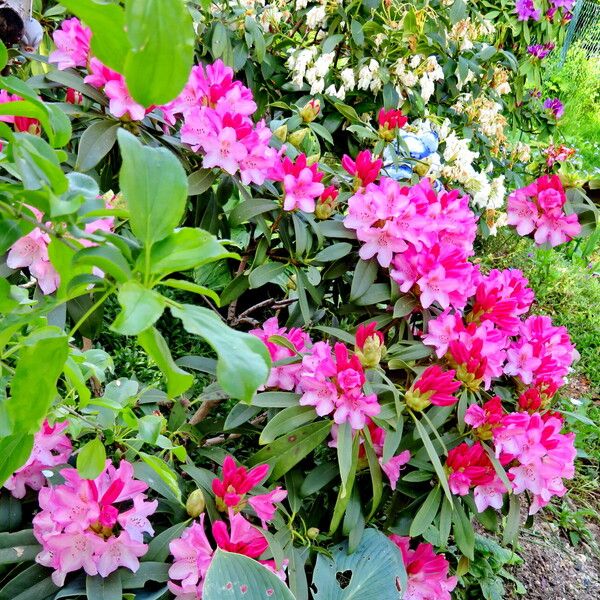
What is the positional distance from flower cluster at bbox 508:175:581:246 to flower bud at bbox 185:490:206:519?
94 centimetres

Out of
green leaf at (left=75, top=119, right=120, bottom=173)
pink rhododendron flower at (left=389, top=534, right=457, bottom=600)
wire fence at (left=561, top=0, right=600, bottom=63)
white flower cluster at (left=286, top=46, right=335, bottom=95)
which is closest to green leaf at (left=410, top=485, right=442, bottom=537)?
pink rhododendron flower at (left=389, top=534, right=457, bottom=600)

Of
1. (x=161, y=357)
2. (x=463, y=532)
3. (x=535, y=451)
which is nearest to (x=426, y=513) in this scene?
(x=463, y=532)

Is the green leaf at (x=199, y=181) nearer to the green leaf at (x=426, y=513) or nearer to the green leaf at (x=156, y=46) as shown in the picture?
the green leaf at (x=426, y=513)

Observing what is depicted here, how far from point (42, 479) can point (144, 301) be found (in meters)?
0.78

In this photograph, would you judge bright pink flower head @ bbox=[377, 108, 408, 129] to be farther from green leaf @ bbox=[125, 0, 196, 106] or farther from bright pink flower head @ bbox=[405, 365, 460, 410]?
green leaf @ bbox=[125, 0, 196, 106]

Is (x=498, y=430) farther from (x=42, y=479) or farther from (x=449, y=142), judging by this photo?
(x=449, y=142)

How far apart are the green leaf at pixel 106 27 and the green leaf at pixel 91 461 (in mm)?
478

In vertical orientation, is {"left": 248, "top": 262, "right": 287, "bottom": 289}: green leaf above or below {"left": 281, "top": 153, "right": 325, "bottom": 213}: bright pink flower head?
below

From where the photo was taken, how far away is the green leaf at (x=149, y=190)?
0.32 metres

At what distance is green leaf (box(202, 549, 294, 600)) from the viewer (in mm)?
825

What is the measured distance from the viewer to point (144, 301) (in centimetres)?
32

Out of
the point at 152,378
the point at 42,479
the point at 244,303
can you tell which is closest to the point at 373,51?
the point at 244,303

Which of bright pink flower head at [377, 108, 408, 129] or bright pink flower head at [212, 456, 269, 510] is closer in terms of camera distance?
bright pink flower head at [212, 456, 269, 510]

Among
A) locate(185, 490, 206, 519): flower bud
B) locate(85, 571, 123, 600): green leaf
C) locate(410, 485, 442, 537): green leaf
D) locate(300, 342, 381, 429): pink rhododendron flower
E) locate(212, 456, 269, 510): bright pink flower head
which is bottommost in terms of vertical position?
locate(85, 571, 123, 600): green leaf
